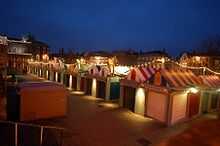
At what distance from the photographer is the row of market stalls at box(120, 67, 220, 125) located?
1702cm

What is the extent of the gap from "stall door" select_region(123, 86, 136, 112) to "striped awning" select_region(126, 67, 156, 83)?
126cm

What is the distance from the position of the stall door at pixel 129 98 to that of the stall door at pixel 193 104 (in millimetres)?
5053

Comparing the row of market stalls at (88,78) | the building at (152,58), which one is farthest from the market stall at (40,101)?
the building at (152,58)

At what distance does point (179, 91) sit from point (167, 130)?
3283 mm

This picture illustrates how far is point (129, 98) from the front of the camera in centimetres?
2164

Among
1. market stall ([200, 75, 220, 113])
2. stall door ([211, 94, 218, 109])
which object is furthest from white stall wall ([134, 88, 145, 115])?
stall door ([211, 94, 218, 109])

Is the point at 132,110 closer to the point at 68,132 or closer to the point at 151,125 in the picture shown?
the point at 151,125

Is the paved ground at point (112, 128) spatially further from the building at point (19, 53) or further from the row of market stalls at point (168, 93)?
the building at point (19, 53)

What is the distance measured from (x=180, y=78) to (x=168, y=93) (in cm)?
221

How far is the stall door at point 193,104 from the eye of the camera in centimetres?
1875

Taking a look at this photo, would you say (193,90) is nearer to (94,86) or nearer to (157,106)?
(157,106)

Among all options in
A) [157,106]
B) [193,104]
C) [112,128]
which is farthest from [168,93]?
[112,128]

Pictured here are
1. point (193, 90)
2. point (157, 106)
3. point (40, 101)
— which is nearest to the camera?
point (40, 101)

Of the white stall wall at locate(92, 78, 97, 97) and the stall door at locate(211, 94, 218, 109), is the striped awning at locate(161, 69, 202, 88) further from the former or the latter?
the white stall wall at locate(92, 78, 97, 97)
